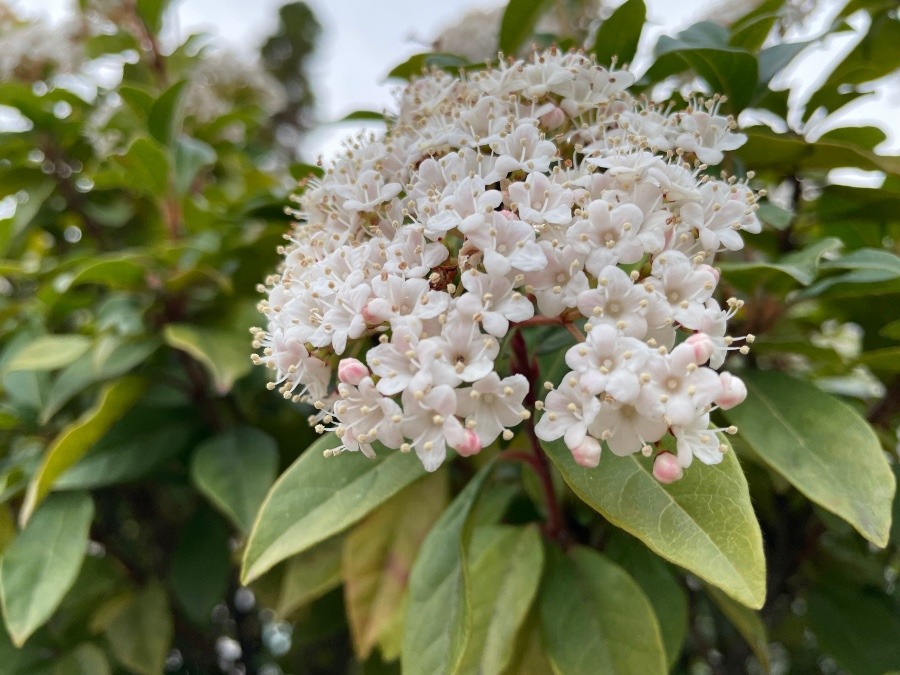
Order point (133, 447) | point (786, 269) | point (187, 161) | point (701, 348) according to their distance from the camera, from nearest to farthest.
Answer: point (701, 348), point (786, 269), point (133, 447), point (187, 161)

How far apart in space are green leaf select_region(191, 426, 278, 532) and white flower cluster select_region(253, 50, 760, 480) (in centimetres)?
40

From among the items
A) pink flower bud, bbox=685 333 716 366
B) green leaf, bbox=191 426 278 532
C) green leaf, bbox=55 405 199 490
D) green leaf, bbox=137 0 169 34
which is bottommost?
green leaf, bbox=55 405 199 490

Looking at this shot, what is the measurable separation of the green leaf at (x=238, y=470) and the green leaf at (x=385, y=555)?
0.52 ft

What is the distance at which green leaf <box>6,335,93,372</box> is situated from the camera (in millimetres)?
1109

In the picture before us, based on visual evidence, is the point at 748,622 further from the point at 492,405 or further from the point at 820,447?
the point at 492,405

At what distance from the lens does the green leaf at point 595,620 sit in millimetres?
788

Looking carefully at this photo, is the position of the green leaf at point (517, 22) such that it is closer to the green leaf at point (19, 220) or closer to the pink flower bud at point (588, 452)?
the pink flower bud at point (588, 452)

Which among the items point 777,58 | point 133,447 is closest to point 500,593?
point 133,447

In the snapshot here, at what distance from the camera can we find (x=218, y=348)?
1.16m

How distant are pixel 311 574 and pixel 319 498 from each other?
0.34m

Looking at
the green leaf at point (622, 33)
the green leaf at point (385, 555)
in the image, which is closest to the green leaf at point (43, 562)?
the green leaf at point (385, 555)

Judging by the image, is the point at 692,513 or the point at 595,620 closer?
the point at 692,513

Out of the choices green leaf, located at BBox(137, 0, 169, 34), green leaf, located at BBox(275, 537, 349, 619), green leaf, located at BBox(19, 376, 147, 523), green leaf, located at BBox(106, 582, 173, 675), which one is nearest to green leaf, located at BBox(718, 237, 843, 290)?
green leaf, located at BBox(275, 537, 349, 619)

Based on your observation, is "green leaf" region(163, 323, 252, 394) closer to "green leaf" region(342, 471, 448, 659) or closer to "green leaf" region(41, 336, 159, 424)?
"green leaf" region(41, 336, 159, 424)
